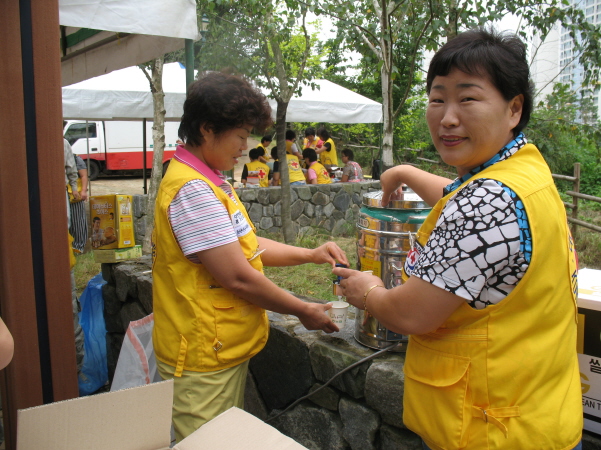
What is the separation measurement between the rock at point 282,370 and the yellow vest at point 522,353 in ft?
3.99

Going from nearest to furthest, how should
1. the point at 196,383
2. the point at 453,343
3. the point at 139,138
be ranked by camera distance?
the point at 453,343, the point at 196,383, the point at 139,138

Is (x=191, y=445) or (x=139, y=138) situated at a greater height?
(x=139, y=138)

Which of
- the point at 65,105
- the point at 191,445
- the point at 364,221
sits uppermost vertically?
the point at 65,105

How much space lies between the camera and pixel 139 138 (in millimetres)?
16891

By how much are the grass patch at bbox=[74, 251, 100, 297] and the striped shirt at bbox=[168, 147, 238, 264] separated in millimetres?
4635

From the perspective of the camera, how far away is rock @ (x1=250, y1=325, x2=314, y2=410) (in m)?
2.35

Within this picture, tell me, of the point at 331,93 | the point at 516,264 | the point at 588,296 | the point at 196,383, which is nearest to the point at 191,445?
the point at 196,383

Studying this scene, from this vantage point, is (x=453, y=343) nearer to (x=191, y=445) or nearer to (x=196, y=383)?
(x=191, y=445)

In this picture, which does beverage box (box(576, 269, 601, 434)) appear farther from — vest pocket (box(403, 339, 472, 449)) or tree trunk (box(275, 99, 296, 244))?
tree trunk (box(275, 99, 296, 244))

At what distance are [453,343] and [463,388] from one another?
100 millimetres

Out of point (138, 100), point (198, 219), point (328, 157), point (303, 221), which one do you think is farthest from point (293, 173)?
point (198, 219)

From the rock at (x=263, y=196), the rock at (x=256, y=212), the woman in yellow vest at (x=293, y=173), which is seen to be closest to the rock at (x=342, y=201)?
the woman in yellow vest at (x=293, y=173)

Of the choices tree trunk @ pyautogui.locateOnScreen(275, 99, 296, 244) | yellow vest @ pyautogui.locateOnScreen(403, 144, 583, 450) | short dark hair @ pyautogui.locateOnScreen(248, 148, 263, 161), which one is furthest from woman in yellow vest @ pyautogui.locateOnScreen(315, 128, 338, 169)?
yellow vest @ pyautogui.locateOnScreen(403, 144, 583, 450)

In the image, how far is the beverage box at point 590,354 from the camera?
1.46 m
